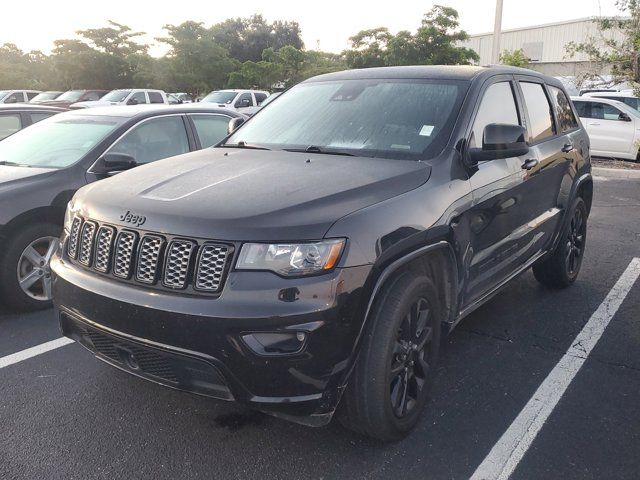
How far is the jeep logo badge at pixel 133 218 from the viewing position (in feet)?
8.92

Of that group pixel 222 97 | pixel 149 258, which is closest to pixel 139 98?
pixel 222 97

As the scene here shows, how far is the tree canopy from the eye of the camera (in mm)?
30344

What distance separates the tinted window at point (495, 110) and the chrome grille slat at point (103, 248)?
199cm

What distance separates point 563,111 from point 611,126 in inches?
→ 392

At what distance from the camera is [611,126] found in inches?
544

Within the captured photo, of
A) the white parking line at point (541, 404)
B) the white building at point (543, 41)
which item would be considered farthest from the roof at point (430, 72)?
the white building at point (543, 41)

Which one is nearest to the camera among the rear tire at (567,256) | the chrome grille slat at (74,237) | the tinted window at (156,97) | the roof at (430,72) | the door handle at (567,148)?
the chrome grille slat at (74,237)

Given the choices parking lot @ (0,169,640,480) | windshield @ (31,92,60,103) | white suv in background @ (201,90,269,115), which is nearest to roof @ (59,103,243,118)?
parking lot @ (0,169,640,480)

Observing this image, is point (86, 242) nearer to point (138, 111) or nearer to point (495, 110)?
point (495, 110)

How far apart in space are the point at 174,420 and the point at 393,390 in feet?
3.78

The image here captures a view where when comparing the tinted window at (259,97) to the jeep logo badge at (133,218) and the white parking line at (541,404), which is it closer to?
the white parking line at (541,404)

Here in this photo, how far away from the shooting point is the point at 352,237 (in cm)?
256

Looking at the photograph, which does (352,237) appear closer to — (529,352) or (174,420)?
(174,420)

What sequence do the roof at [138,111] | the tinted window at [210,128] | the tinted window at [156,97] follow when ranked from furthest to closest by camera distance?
the tinted window at [156,97], the tinted window at [210,128], the roof at [138,111]
